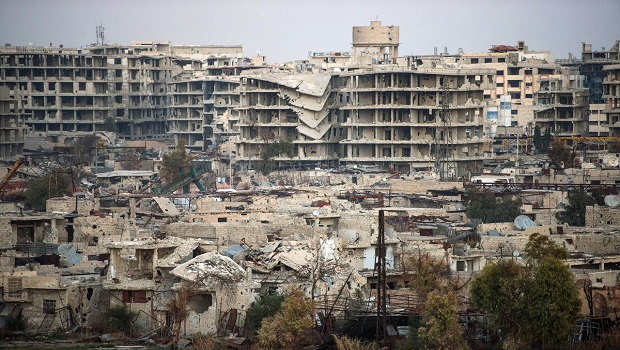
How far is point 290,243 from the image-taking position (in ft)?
145

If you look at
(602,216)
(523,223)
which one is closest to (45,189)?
(523,223)

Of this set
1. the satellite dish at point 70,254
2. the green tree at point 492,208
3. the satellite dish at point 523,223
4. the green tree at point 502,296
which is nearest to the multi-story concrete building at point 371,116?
the green tree at point 492,208

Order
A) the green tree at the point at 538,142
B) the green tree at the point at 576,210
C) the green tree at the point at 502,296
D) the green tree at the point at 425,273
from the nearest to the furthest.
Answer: the green tree at the point at 502,296, the green tree at the point at 425,273, the green tree at the point at 576,210, the green tree at the point at 538,142

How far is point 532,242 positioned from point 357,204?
19.0 metres

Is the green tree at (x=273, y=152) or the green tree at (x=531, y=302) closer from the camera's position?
the green tree at (x=531, y=302)

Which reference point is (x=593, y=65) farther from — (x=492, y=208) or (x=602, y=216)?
(x=602, y=216)

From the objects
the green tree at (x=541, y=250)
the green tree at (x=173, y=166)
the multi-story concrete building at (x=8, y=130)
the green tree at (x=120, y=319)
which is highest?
the multi-story concrete building at (x=8, y=130)

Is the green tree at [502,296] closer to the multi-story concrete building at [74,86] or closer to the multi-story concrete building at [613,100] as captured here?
the multi-story concrete building at [613,100]

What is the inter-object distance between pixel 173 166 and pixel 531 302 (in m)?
39.2

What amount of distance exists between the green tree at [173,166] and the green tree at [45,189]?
5.90 metres

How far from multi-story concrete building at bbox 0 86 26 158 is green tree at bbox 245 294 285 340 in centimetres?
5201

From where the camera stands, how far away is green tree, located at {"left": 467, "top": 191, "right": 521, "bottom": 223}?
5897 cm

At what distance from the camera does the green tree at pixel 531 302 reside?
123 feet

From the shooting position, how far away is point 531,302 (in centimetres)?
3791
